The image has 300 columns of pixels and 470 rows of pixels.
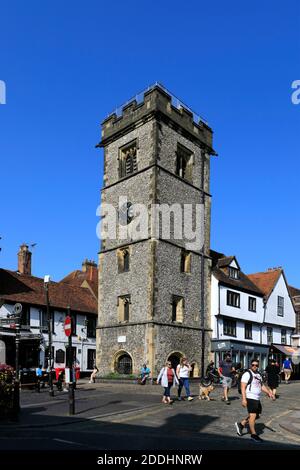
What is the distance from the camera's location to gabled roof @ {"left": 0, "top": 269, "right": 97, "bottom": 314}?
37.6 meters

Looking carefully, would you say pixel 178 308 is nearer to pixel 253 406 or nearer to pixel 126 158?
pixel 126 158

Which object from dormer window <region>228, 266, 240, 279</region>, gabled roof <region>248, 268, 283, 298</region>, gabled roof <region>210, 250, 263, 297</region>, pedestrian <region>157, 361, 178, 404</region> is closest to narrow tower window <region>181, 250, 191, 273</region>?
gabled roof <region>210, 250, 263, 297</region>

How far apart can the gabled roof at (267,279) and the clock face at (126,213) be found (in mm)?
15488

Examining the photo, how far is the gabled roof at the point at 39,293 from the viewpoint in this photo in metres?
37.6

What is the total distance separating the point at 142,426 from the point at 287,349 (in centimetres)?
3392

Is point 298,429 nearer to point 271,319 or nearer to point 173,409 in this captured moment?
point 173,409

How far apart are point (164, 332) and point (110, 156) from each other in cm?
1437

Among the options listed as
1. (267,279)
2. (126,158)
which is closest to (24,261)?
(126,158)

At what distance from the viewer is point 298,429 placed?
41.8 ft

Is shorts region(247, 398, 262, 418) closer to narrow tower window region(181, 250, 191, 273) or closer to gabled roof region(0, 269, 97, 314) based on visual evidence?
narrow tower window region(181, 250, 191, 273)

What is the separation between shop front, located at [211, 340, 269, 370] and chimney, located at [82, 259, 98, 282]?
17.5m

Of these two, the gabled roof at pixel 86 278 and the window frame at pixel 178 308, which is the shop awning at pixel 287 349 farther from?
the gabled roof at pixel 86 278

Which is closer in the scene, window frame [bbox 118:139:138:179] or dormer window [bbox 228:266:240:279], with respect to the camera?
window frame [bbox 118:139:138:179]

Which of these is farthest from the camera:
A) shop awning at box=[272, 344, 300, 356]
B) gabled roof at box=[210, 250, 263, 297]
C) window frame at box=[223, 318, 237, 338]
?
shop awning at box=[272, 344, 300, 356]
